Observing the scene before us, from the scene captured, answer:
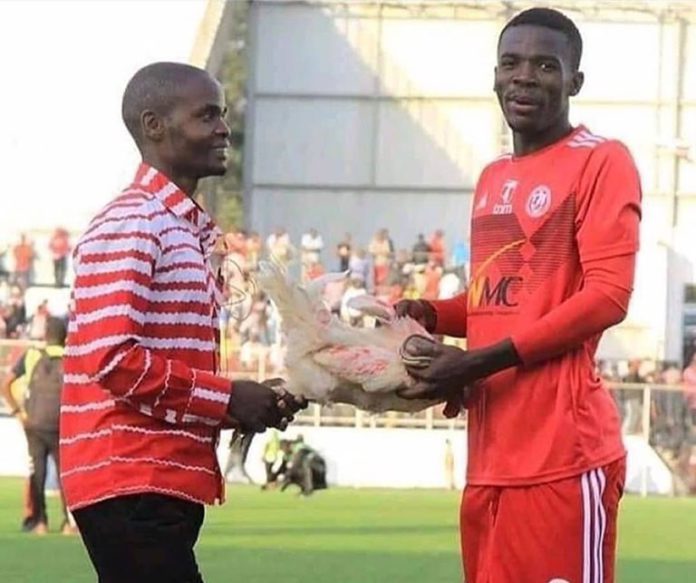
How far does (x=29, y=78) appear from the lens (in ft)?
136

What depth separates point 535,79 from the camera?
236 inches

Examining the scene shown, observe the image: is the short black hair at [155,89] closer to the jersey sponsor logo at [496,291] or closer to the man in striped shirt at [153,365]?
the man in striped shirt at [153,365]

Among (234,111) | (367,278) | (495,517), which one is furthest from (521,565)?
(234,111)

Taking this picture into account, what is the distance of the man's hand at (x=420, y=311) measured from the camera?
6508mm

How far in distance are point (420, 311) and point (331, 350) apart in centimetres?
51

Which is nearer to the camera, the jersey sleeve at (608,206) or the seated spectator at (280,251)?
the jersey sleeve at (608,206)

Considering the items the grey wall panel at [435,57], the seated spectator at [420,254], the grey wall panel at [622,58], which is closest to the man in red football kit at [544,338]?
the seated spectator at [420,254]

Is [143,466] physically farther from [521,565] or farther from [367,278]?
[367,278]

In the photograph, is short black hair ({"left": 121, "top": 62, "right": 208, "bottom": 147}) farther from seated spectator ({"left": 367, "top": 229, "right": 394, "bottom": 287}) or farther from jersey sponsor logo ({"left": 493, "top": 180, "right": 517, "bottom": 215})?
seated spectator ({"left": 367, "top": 229, "right": 394, "bottom": 287})

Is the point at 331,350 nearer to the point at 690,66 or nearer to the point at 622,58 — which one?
the point at 690,66

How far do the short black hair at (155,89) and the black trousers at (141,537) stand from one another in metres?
1.01

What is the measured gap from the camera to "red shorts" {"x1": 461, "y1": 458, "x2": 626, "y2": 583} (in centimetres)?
594

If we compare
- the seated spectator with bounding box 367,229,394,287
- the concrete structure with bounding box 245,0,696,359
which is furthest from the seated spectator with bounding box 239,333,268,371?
the concrete structure with bounding box 245,0,696,359

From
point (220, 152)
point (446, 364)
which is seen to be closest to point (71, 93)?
point (220, 152)
